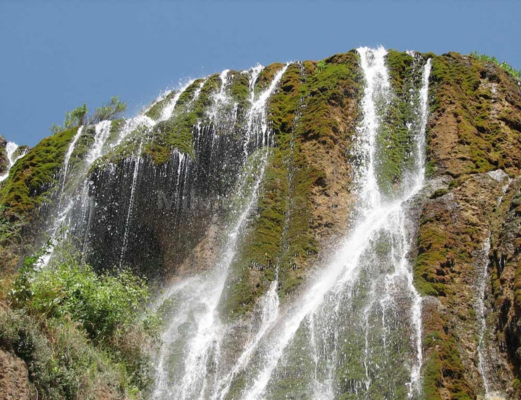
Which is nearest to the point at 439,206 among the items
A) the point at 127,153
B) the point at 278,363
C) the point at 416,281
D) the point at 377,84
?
the point at 416,281

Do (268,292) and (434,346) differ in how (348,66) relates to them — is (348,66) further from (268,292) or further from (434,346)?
(434,346)

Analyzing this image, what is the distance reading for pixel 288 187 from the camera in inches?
824

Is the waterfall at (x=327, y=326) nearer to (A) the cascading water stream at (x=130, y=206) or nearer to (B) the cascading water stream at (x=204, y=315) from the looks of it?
(B) the cascading water stream at (x=204, y=315)

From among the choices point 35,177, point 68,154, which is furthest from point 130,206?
point 68,154

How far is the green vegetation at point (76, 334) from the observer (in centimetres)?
1116

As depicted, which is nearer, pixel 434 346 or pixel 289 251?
pixel 434 346

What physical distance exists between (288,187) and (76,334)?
A: 10012mm

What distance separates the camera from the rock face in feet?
49.8

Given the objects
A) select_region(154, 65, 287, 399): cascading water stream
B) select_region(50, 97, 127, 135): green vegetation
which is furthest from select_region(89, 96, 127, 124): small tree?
select_region(154, 65, 287, 399): cascading water stream

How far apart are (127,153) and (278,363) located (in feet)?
36.2

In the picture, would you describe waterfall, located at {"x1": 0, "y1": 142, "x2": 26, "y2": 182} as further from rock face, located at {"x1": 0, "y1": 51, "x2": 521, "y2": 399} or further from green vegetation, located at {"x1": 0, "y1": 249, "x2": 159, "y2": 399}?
green vegetation, located at {"x1": 0, "y1": 249, "x2": 159, "y2": 399}

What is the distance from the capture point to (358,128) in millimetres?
22969

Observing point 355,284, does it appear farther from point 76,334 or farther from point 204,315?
point 76,334

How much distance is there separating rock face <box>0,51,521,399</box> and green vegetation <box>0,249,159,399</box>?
2.50 metres
